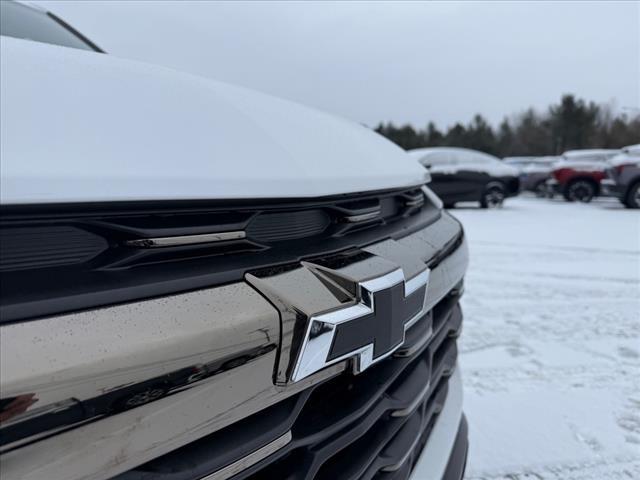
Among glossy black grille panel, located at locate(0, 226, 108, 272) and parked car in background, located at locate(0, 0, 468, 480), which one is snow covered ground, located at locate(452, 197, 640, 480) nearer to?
parked car in background, located at locate(0, 0, 468, 480)

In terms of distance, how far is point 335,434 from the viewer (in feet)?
2.73

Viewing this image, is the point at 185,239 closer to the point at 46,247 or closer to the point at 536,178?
the point at 46,247

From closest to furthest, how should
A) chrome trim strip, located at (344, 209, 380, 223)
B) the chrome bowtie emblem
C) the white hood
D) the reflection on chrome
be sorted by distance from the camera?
1. the reflection on chrome
2. the white hood
3. the chrome bowtie emblem
4. chrome trim strip, located at (344, 209, 380, 223)

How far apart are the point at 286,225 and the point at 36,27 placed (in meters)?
1.71

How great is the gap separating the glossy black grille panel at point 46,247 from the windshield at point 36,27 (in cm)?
142

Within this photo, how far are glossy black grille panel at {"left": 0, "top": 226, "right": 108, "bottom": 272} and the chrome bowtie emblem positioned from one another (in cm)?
32

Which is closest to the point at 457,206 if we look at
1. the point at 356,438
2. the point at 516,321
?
the point at 516,321

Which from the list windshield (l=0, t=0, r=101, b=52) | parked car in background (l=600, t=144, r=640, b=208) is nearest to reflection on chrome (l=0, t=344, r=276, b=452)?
windshield (l=0, t=0, r=101, b=52)

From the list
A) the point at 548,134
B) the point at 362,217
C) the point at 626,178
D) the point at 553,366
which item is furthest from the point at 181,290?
the point at 548,134

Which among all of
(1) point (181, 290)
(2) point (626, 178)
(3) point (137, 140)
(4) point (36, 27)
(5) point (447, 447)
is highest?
(4) point (36, 27)

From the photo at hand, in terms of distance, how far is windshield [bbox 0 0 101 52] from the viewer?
170 cm

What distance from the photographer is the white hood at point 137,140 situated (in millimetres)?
577

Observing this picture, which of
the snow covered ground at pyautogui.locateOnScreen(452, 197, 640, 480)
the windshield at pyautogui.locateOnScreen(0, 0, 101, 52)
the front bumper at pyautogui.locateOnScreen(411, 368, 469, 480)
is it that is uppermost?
the windshield at pyautogui.locateOnScreen(0, 0, 101, 52)

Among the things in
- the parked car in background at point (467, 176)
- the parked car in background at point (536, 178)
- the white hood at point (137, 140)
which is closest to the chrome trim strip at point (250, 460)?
the white hood at point (137, 140)
